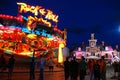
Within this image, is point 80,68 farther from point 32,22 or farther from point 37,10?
point 37,10

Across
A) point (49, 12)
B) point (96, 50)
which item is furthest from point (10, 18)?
point (96, 50)

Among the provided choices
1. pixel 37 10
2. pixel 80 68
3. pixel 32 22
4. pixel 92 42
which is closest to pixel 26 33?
pixel 32 22

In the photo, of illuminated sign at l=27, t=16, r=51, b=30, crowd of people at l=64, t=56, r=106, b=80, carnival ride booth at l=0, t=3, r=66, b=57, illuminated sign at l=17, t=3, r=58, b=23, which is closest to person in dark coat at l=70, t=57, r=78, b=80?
crowd of people at l=64, t=56, r=106, b=80

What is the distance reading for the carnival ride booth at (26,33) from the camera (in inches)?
1947

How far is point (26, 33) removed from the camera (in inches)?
2089

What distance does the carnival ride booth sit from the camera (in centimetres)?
4946

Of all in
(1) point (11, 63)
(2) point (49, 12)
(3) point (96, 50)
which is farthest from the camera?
(3) point (96, 50)

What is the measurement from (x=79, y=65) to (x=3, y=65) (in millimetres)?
7384

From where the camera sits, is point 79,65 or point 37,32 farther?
point 37,32

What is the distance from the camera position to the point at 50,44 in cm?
6184

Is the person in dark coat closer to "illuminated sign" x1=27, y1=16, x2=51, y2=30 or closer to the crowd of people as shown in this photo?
the crowd of people

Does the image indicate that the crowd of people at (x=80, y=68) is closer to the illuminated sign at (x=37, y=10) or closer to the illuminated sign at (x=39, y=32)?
the illuminated sign at (x=39, y=32)

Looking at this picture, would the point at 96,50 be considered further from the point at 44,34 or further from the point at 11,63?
the point at 11,63

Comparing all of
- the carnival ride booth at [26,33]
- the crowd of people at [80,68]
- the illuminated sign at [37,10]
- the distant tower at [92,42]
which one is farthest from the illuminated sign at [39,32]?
the distant tower at [92,42]
